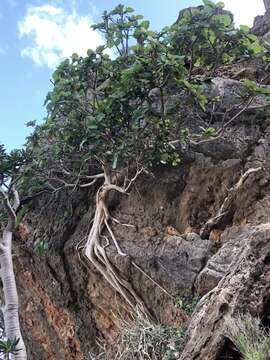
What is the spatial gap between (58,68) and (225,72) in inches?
90.0

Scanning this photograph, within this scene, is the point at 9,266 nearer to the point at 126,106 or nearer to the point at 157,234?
the point at 157,234

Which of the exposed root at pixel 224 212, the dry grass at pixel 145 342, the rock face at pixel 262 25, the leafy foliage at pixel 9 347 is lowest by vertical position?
the dry grass at pixel 145 342

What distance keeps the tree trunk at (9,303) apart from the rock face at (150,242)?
1154 millimetres

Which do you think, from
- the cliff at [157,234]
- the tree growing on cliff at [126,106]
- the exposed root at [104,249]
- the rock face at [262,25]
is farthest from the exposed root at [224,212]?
the rock face at [262,25]

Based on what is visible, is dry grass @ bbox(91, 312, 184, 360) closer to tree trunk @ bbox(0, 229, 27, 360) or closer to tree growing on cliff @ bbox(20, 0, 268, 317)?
tree growing on cliff @ bbox(20, 0, 268, 317)

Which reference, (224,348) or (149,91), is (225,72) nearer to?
(149,91)

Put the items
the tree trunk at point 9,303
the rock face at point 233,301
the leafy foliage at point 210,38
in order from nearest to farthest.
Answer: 1. the rock face at point 233,301
2. the tree trunk at point 9,303
3. the leafy foliage at point 210,38

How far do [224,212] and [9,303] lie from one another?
2.35 meters

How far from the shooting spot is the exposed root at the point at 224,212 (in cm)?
476

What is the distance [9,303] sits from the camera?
3955 millimetres

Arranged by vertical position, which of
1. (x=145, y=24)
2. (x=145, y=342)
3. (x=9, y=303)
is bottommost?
(x=145, y=342)

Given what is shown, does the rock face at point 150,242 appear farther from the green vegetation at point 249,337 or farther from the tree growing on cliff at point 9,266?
the green vegetation at point 249,337

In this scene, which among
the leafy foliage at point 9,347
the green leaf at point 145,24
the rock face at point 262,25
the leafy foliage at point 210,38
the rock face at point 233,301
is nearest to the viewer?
the rock face at point 233,301

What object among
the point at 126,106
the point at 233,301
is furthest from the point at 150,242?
the point at 233,301
